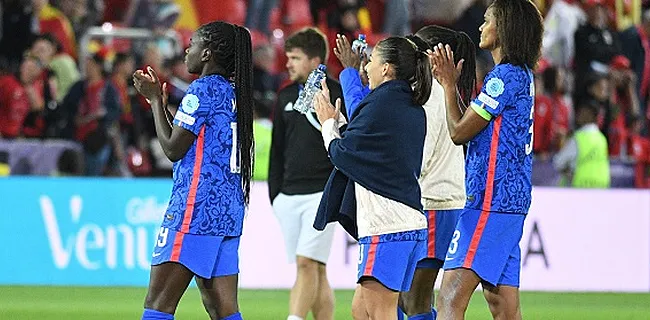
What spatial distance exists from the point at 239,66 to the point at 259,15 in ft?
42.0

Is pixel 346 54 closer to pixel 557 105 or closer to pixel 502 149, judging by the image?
pixel 502 149

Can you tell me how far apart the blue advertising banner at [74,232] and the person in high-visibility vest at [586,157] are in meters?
6.19

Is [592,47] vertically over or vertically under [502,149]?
over

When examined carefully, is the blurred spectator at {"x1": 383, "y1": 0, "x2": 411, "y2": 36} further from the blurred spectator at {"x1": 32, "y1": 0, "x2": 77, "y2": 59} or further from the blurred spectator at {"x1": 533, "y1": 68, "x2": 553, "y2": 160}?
the blurred spectator at {"x1": 32, "y1": 0, "x2": 77, "y2": 59}

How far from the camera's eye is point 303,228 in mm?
10453

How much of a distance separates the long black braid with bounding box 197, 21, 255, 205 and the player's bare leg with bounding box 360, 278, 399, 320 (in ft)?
2.75

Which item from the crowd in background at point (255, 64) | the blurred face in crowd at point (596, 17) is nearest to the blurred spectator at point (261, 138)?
the crowd in background at point (255, 64)

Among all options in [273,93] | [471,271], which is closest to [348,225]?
[471,271]

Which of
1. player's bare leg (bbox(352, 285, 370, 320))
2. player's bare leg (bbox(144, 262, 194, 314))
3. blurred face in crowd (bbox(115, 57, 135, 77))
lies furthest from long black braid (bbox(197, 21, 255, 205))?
blurred face in crowd (bbox(115, 57, 135, 77))

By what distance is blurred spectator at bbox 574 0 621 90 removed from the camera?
20953 mm

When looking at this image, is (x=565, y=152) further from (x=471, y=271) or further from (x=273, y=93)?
(x=471, y=271)

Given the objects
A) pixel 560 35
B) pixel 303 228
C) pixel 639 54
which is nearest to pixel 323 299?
pixel 303 228

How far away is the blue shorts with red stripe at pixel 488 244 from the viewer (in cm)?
745

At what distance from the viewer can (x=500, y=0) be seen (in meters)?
7.64
